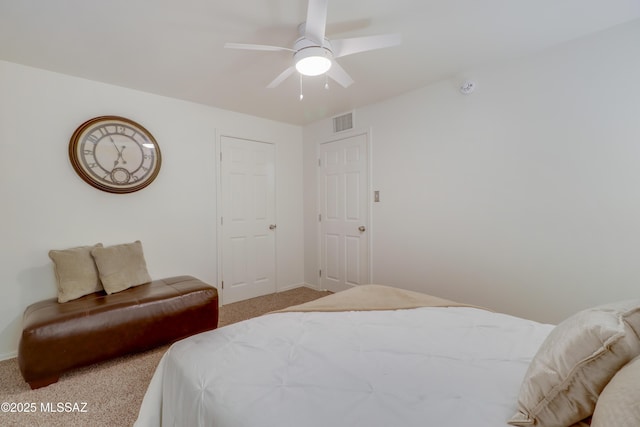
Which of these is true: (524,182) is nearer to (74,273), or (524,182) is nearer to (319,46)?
(319,46)

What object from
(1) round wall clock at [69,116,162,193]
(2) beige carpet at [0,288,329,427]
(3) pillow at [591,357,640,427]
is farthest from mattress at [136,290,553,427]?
(1) round wall clock at [69,116,162,193]

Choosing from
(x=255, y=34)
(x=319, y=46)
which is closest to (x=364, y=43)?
(x=319, y=46)

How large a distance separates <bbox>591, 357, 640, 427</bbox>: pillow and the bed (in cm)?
3

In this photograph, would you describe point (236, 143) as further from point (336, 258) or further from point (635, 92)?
point (635, 92)

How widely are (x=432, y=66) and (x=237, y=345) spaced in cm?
261

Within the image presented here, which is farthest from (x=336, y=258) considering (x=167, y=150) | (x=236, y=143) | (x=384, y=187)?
(x=167, y=150)

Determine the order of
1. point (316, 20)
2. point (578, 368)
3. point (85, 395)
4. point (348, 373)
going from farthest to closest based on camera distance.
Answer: point (85, 395) → point (316, 20) → point (348, 373) → point (578, 368)

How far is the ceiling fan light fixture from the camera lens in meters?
1.78

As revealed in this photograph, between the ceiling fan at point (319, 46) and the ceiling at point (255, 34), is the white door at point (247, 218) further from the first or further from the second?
the ceiling fan at point (319, 46)

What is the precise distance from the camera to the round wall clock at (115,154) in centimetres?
260

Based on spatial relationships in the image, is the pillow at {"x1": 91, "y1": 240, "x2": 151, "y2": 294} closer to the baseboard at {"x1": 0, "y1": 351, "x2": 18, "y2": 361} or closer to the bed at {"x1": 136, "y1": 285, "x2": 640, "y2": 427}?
the baseboard at {"x1": 0, "y1": 351, "x2": 18, "y2": 361}

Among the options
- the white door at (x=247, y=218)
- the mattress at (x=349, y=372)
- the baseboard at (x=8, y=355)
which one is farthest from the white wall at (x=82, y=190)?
the mattress at (x=349, y=372)

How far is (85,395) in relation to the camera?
1828mm

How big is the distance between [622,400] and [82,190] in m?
3.58
